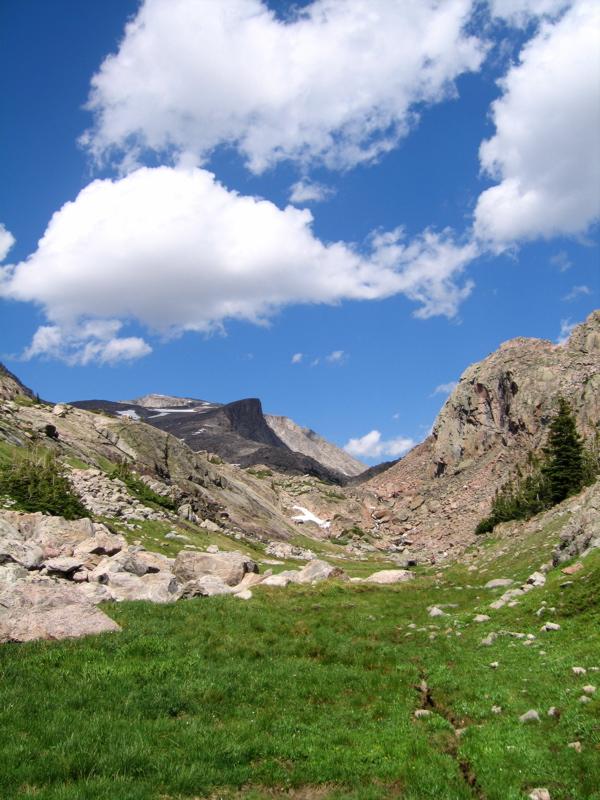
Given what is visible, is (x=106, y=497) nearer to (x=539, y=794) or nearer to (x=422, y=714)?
(x=422, y=714)

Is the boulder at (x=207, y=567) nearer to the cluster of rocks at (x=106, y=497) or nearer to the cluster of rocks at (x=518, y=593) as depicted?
the cluster of rocks at (x=518, y=593)

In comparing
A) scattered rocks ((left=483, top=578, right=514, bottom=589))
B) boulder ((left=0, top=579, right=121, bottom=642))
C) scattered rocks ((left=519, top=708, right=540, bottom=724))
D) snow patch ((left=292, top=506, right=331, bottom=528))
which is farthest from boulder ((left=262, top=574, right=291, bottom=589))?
snow patch ((left=292, top=506, right=331, bottom=528))

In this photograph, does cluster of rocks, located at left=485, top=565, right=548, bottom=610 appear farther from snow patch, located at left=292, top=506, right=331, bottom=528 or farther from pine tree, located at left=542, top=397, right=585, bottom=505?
snow patch, located at left=292, top=506, right=331, bottom=528

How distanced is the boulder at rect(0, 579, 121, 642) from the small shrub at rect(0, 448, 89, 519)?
3376cm

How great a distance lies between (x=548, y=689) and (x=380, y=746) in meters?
5.70

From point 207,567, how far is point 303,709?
25354 millimetres

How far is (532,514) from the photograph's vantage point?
73.5 metres

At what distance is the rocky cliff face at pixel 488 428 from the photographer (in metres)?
134

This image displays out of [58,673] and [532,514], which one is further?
[532,514]

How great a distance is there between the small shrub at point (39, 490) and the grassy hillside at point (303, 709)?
31.8 metres

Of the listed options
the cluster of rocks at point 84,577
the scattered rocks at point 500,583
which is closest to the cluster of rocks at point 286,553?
the cluster of rocks at point 84,577

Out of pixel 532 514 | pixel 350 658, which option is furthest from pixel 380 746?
pixel 532 514

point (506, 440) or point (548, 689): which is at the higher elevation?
point (506, 440)

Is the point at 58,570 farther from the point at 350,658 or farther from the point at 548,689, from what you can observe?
the point at 548,689
